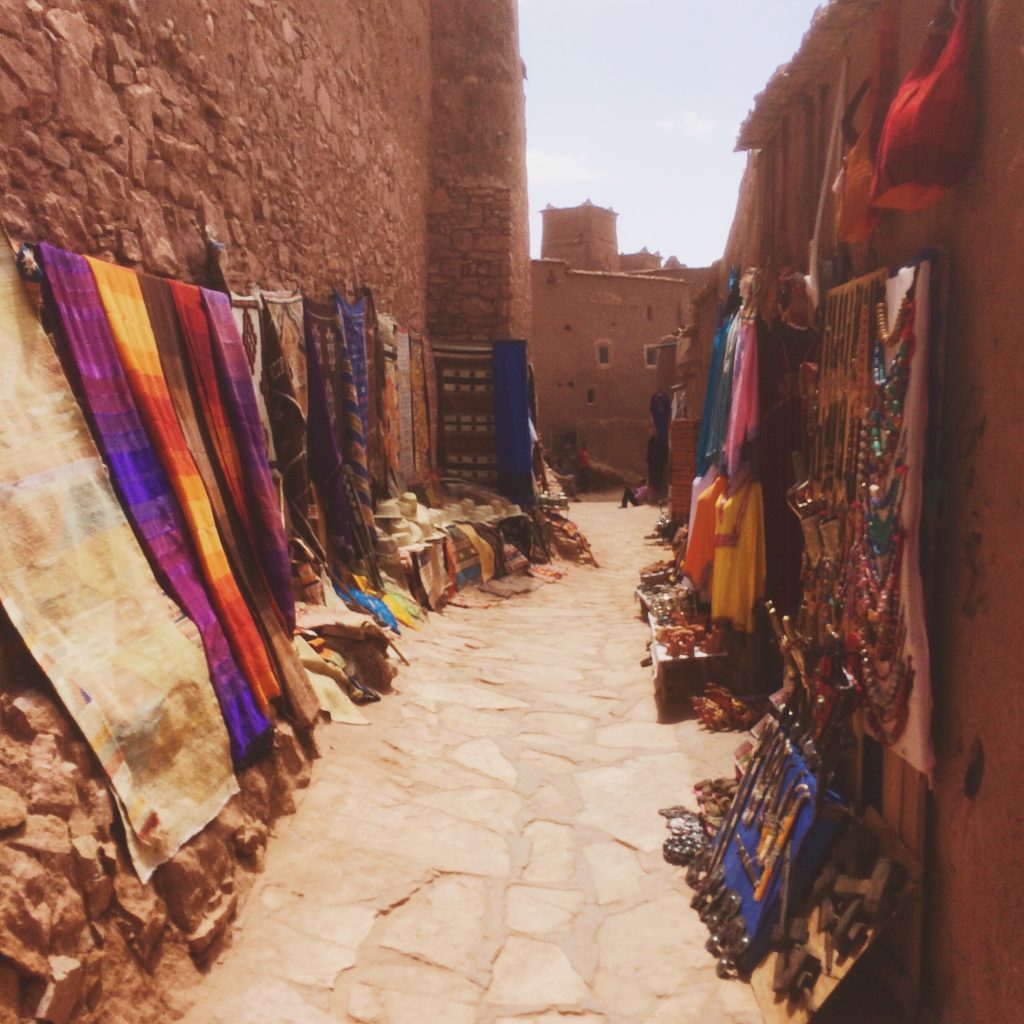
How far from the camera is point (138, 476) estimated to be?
3.14 metres

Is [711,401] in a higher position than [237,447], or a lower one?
higher

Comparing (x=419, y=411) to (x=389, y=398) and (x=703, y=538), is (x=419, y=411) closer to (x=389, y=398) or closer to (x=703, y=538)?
(x=389, y=398)

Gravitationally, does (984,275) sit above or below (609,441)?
above

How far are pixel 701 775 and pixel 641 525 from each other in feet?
33.4

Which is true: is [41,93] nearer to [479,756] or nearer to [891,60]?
[891,60]

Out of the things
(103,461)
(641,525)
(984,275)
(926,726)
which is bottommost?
(641,525)

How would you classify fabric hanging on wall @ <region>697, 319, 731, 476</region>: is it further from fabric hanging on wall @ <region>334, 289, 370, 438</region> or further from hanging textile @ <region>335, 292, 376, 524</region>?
fabric hanging on wall @ <region>334, 289, 370, 438</region>

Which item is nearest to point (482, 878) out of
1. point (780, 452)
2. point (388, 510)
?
point (780, 452)

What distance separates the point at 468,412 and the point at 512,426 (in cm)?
53

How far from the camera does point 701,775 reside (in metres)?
4.16

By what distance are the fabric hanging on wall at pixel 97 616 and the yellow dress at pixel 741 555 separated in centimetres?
239

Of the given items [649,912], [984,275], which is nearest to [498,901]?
[649,912]

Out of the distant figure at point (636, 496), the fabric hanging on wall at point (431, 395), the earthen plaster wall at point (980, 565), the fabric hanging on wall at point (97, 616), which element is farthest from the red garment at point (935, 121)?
the distant figure at point (636, 496)

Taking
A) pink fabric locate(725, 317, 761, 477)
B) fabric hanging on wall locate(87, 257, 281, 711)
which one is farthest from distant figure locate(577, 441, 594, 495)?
fabric hanging on wall locate(87, 257, 281, 711)
